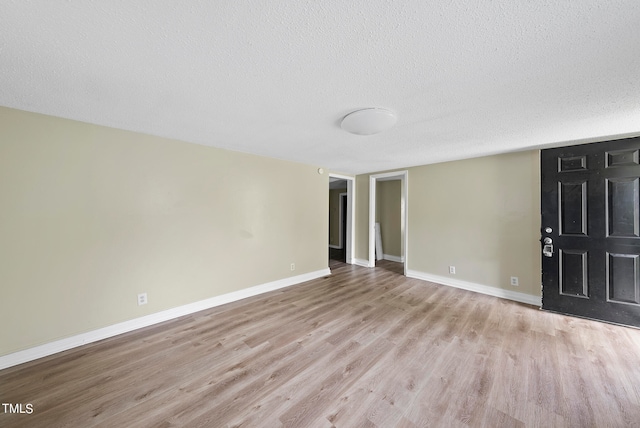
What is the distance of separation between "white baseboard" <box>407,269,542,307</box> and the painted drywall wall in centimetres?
6

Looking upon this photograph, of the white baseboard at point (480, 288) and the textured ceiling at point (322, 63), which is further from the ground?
the textured ceiling at point (322, 63)

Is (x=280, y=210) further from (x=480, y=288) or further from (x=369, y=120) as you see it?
(x=480, y=288)

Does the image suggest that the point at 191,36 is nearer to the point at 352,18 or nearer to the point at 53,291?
the point at 352,18

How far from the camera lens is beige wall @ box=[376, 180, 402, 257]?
5840 millimetres

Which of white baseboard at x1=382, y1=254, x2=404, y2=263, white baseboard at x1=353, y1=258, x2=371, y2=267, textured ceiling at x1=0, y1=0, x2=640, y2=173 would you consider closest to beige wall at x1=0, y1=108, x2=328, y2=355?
textured ceiling at x1=0, y1=0, x2=640, y2=173

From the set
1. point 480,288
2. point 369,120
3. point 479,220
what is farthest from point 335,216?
point 369,120

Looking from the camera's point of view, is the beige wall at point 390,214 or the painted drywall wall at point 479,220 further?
the beige wall at point 390,214

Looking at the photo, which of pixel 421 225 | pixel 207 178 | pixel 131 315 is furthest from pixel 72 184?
pixel 421 225

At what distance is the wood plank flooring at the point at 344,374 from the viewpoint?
1.40m

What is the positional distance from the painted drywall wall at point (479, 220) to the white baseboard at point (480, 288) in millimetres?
62

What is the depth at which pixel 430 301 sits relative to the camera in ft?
10.5

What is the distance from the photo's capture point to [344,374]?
5.78 ft

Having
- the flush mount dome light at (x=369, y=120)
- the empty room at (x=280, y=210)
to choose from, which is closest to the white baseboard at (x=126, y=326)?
the empty room at (x=280, y=210)

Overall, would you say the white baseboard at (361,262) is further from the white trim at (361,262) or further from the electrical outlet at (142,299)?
the electrical outlet at (142,299)
